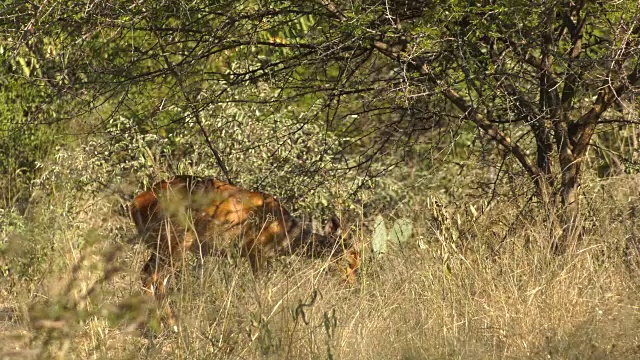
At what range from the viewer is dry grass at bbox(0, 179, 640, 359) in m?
4.34

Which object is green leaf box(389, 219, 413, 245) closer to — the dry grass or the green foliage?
the green foliage

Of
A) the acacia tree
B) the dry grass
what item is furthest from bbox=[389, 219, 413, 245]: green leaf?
the dry grass

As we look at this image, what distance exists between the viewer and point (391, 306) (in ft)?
18.7

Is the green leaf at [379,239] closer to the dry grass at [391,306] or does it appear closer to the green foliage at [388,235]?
the green foliage at [388,235]

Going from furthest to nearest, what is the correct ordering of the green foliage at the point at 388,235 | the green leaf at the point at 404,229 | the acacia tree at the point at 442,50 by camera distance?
the green leaf at the point at 404,229
the green foliage at the point at 388,235
the acacia tree at the point at 442,50

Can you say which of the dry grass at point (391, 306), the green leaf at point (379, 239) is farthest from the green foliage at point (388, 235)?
the dry grass at point (391, 306)

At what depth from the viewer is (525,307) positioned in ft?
17.6

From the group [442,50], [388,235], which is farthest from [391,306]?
[388,235]

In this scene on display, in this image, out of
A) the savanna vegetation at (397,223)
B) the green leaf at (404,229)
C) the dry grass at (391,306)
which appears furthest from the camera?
the green leaf at (404,229)

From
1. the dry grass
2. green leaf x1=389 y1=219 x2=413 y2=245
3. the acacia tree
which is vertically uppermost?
the acacia tree

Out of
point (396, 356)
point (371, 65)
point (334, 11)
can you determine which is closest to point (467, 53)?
point (334, 11)

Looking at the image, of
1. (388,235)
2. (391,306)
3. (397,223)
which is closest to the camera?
(391,306)

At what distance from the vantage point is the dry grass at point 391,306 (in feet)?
14.2

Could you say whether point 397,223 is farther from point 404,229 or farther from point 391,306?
point 391,306
